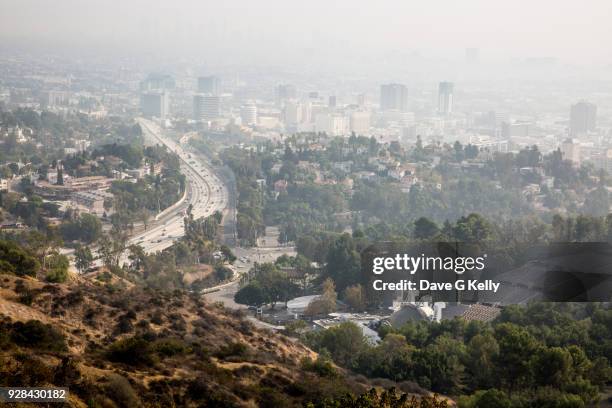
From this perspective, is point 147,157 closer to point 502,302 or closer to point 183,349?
point 502,302

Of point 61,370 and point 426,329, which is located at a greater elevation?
Result: point 61,370

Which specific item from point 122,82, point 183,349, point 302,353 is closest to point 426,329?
point 302,353

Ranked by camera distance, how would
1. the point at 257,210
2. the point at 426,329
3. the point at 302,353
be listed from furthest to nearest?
1. the point at 257,210
2. the point at 426,329
3. the point at 302,353

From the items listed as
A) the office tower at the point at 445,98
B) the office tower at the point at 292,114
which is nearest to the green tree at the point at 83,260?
the office tower at the point at 292,114

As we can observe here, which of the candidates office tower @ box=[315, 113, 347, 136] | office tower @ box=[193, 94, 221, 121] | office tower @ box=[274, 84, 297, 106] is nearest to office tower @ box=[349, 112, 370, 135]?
office tower @ box=[315, 113, 347, 136]

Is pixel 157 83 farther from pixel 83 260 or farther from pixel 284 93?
pixel 83 260

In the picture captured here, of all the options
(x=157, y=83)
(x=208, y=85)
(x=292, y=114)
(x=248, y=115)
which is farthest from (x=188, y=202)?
(x=157, y=83)
